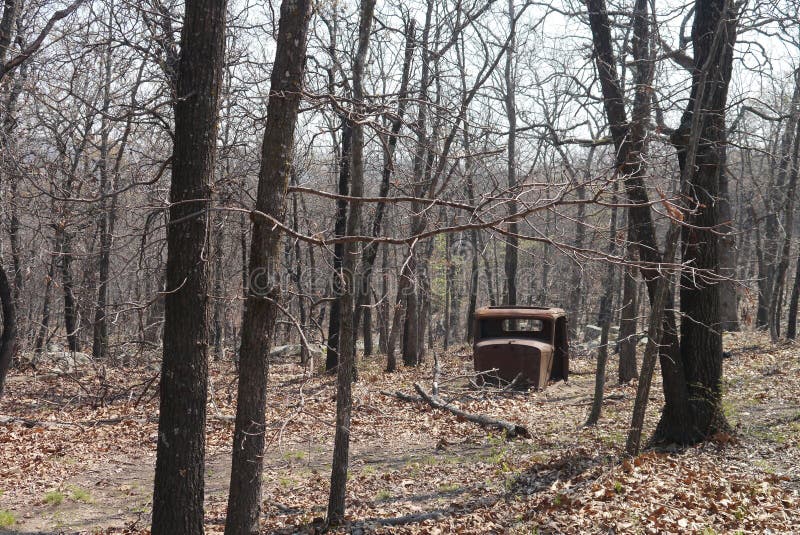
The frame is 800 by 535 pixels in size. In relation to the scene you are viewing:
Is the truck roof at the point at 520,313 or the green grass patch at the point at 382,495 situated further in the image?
Answer: the truck roof at the point at 520,313

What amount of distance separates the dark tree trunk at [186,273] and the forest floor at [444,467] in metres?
0.31

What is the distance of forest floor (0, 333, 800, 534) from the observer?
6.34 metres

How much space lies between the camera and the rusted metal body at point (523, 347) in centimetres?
1396

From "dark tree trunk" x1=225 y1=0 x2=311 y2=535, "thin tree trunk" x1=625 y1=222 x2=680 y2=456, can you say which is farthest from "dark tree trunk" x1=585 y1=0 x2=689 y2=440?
"dark tree trunk" x1=225 y1=0 x2=311 y2=535

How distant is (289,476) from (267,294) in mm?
4770

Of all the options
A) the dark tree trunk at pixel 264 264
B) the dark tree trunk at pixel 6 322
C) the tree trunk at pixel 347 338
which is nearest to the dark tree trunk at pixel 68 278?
the dark tree trunk at pixel 6 322

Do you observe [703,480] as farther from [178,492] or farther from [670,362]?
[178,492]

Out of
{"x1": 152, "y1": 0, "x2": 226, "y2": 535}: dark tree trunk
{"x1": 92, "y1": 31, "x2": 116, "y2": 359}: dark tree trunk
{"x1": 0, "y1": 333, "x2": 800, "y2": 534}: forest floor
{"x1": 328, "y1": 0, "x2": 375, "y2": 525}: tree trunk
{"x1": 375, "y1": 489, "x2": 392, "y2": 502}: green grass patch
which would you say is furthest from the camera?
{"x1": 375, "y1": 489, "x2": 392, "y2": 502}: green grass patch

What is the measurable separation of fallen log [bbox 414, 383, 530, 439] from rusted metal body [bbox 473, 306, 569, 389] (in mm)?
1644

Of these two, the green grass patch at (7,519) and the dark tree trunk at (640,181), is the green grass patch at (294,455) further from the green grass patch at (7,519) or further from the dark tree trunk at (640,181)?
the dark tree trunk at (640,181)

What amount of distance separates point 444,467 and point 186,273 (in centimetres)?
514

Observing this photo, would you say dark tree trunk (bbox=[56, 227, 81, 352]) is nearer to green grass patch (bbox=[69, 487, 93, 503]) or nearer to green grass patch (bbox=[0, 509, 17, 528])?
green grass patch (bbox=[69, 487, 93, 503])

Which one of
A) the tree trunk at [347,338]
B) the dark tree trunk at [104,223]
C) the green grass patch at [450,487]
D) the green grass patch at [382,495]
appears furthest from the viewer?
the green grass patch at [450,487]

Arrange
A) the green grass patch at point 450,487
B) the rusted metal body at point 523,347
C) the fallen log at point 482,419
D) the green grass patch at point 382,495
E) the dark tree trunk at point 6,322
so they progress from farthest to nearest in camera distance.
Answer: the rusted metal body at point 523,347
the dark tree trunk at point 6,322
the fallen log at point 482,419
the green grass patch at point 450,487
the green grass patch at point 382,495
